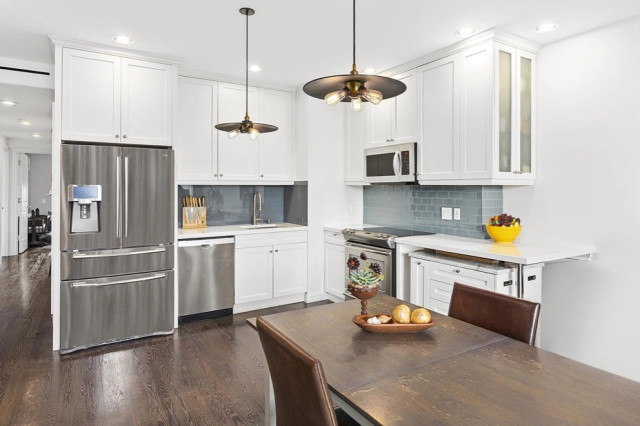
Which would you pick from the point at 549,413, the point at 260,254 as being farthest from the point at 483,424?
the point at 260,254

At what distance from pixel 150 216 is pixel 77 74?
128 cm

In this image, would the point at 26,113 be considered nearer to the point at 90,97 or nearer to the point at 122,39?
the point at 90,97

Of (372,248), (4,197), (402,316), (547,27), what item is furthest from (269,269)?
(4,197)

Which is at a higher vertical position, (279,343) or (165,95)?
(165,95)

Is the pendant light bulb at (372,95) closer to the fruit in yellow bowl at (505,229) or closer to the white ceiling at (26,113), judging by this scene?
the fruit in yellow bowl at (505,229)

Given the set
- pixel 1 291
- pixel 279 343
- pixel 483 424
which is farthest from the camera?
pixel 1 291

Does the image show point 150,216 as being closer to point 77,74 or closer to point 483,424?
point 77,74

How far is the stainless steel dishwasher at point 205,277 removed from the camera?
393 cm

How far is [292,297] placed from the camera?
4699mm

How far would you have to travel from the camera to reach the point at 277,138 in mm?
4773

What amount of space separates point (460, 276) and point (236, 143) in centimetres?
273

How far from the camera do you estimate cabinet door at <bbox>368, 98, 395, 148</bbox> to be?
4102mm

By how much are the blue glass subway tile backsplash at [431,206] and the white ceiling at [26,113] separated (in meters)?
3.80

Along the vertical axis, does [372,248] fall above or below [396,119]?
below
